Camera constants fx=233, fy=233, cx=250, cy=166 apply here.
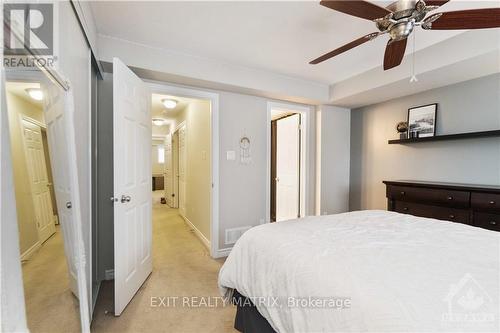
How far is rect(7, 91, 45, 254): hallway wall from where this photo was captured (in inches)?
29.6

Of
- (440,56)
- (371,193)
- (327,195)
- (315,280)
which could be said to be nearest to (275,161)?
(327,195)

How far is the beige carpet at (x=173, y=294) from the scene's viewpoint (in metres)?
1.74

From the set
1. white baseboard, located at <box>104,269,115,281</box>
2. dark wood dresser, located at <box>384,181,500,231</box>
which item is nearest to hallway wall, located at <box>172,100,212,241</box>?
white baseboard, located at <box>104,269,115,281</box>

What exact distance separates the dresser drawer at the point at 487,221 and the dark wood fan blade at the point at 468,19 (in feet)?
5.29

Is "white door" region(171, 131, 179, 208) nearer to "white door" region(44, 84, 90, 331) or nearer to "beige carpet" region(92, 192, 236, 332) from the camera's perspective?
"beige carpet" region(92, 192, 236, 332)

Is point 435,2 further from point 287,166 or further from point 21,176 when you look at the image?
point 287,166

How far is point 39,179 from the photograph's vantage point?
3.08ft

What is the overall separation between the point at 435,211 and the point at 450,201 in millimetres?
187

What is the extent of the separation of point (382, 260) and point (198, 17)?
2.09 meters

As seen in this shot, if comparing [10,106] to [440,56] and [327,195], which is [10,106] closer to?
[440,56]

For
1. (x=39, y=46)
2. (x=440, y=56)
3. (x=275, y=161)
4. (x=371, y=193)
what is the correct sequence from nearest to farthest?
(x=39, y=46) → (x=440, y=56) → (x=371, y=193) → (x=275, y=161)

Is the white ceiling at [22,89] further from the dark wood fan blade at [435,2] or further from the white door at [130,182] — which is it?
the dark wood fan blade at [435,2]

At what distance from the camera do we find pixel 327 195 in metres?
3.71

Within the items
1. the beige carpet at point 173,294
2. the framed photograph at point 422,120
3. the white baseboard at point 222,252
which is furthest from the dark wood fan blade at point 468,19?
the white baseboard at point 222,252
